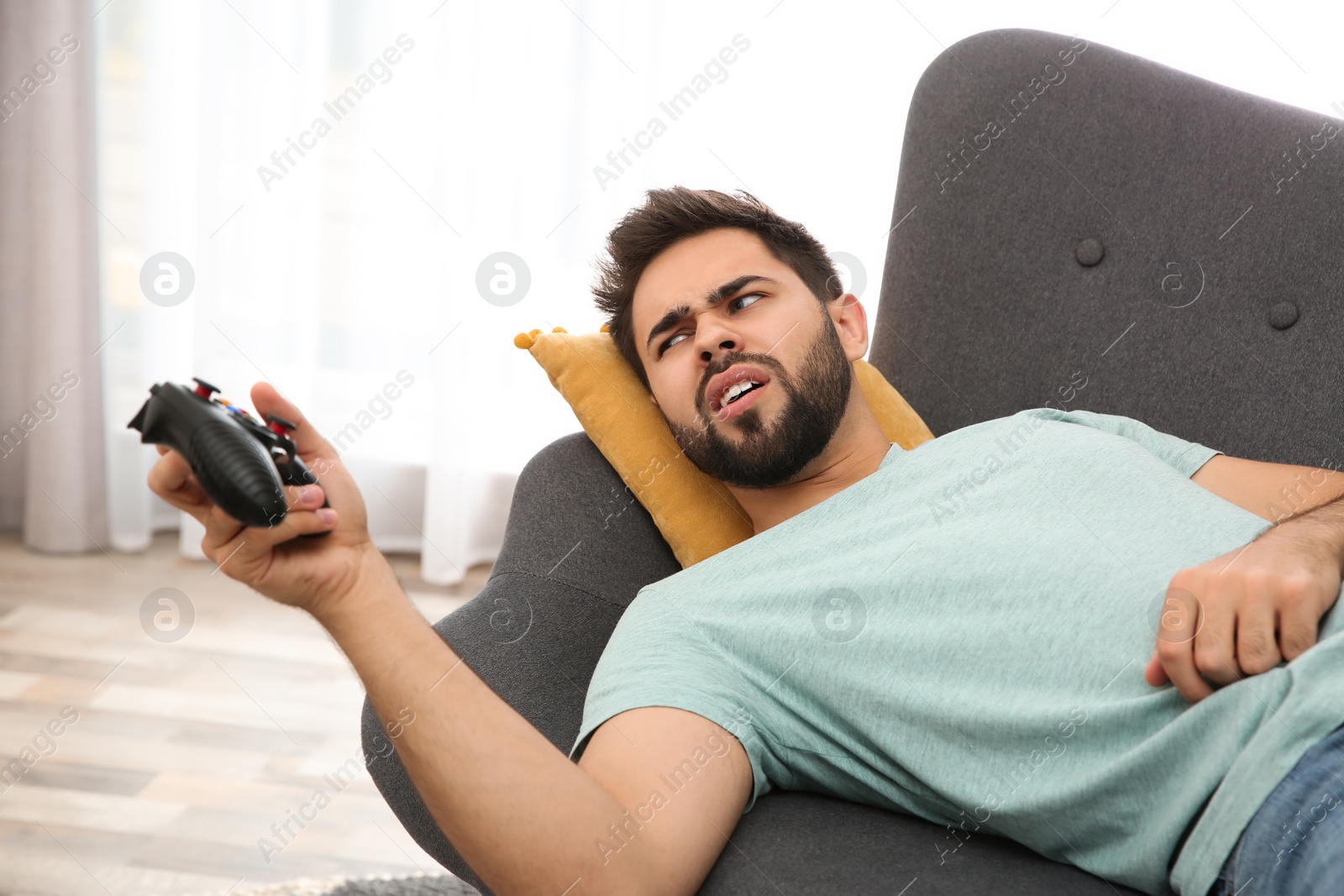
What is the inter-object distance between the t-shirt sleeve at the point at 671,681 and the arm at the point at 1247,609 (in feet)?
1.23

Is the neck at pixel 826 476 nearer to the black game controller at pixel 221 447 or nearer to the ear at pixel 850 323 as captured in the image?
the ear at pixel 850 323

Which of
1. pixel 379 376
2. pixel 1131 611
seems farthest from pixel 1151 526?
pixel 379 376

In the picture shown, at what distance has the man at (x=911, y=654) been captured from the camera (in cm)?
82

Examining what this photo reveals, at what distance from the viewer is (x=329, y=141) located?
106 inches

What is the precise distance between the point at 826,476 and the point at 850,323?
27cm

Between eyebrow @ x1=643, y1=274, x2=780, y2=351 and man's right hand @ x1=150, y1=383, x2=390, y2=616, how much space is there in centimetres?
61

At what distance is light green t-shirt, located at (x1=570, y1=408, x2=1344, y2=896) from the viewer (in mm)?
884

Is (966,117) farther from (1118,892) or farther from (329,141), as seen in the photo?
(329,141)
